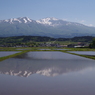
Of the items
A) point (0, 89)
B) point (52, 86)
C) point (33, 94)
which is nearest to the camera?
point (33, 94)

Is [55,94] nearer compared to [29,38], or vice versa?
[55,94]

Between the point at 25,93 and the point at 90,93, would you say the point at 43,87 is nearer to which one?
the point at 25,93

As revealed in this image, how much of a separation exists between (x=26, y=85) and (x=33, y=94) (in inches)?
78.2

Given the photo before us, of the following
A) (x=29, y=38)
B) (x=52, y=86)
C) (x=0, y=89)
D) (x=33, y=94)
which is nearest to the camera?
(x=33, y=94)

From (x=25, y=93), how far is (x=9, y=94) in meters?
0.71

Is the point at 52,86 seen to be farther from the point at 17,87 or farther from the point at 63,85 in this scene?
the point at 17,87

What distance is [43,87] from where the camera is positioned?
10.9 metres

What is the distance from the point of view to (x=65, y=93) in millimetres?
9609

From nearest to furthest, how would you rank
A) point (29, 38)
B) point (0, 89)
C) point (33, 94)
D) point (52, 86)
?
point (33, 94) → point (0, 89) → point (52, 86) → point (29, 38)

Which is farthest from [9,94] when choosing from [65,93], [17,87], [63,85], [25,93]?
[63,85]

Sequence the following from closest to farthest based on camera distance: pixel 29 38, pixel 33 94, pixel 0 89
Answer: pixel 33 94
pixel 0 89
pixel 29 38

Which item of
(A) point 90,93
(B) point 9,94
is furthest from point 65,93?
(B) point 9,94

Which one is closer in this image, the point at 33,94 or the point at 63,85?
the point at 33,94

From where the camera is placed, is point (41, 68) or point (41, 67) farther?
point (41, 67)
